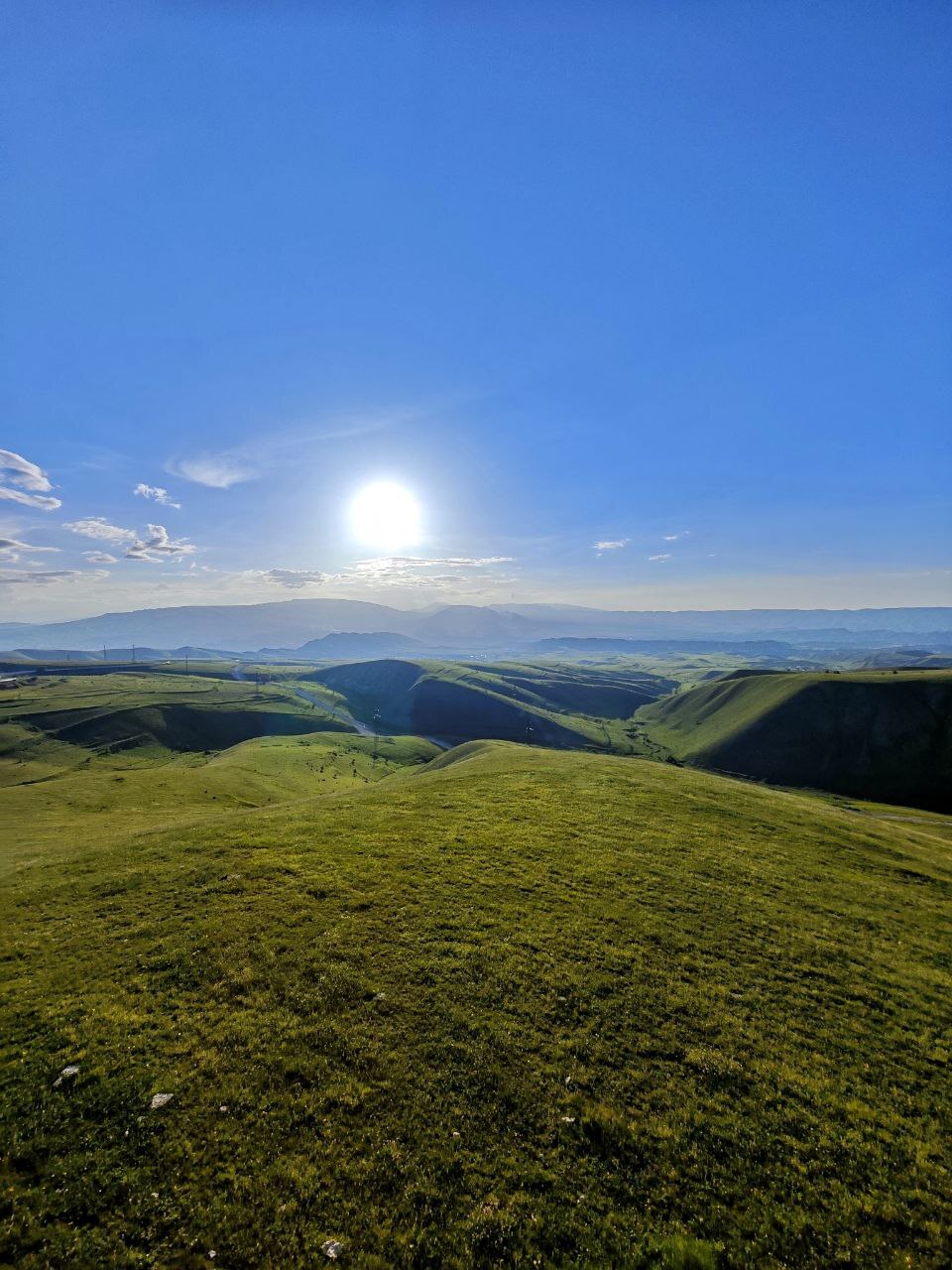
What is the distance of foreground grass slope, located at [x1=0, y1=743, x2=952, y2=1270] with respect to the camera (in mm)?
10453

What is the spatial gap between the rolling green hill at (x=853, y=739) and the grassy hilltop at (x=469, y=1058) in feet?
448

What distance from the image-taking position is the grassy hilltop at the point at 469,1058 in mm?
10477

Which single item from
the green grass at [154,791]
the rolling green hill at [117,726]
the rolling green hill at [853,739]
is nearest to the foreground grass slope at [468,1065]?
the green grass at [154,791]

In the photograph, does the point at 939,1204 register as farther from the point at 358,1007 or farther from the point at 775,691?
the point at 775,691

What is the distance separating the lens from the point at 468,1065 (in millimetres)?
14578

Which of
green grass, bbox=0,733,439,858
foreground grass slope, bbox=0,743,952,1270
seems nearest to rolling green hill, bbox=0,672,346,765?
green grass, bbox=0,733,439,858

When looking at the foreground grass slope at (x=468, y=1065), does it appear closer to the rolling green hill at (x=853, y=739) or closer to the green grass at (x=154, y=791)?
the green grass at (x=154, y=791)

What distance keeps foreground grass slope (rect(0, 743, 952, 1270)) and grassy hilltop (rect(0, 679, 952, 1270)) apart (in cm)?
8

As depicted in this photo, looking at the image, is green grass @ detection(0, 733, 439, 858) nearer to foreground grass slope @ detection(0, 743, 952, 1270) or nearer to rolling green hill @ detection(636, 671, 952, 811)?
foreground grass slope @ detection(0, 743, 952, 1270)

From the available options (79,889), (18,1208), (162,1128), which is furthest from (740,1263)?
(79,889)

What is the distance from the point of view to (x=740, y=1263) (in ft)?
32.9

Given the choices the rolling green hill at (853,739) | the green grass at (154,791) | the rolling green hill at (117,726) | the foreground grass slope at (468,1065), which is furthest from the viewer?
the rolling green hill at (117,726)

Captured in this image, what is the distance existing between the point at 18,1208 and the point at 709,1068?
1806cm

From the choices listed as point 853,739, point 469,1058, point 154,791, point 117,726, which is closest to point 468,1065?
point 469,1058
